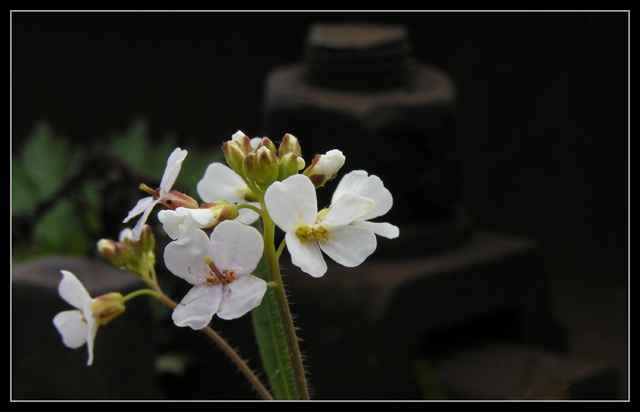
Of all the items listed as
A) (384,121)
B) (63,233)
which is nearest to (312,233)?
(384,121)

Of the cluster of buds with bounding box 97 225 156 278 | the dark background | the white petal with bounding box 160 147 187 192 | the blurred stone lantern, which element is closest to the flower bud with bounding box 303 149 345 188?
the white petal with bounding box 160 147 187 192

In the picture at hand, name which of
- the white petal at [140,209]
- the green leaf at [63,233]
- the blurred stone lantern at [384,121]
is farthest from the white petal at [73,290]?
the green leaf at [63,233]

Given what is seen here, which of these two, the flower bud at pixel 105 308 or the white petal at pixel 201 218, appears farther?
the flower bud at pixel 105 308

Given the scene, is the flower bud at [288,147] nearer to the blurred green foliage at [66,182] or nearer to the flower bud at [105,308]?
the flower bud at [105,308]

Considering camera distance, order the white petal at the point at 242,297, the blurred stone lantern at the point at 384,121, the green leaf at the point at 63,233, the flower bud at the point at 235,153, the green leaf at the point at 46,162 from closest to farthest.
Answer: the white petal at the point at 242,297, the flower bud at the point at 235,153, the blurred stone lantern at the point at 384,121, the green leaf at the point at 63,233, the green leaf at the point at 46,162

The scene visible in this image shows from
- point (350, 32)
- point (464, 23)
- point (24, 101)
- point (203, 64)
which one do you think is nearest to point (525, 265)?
point (350, 32)

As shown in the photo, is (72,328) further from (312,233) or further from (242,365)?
(312,233)
